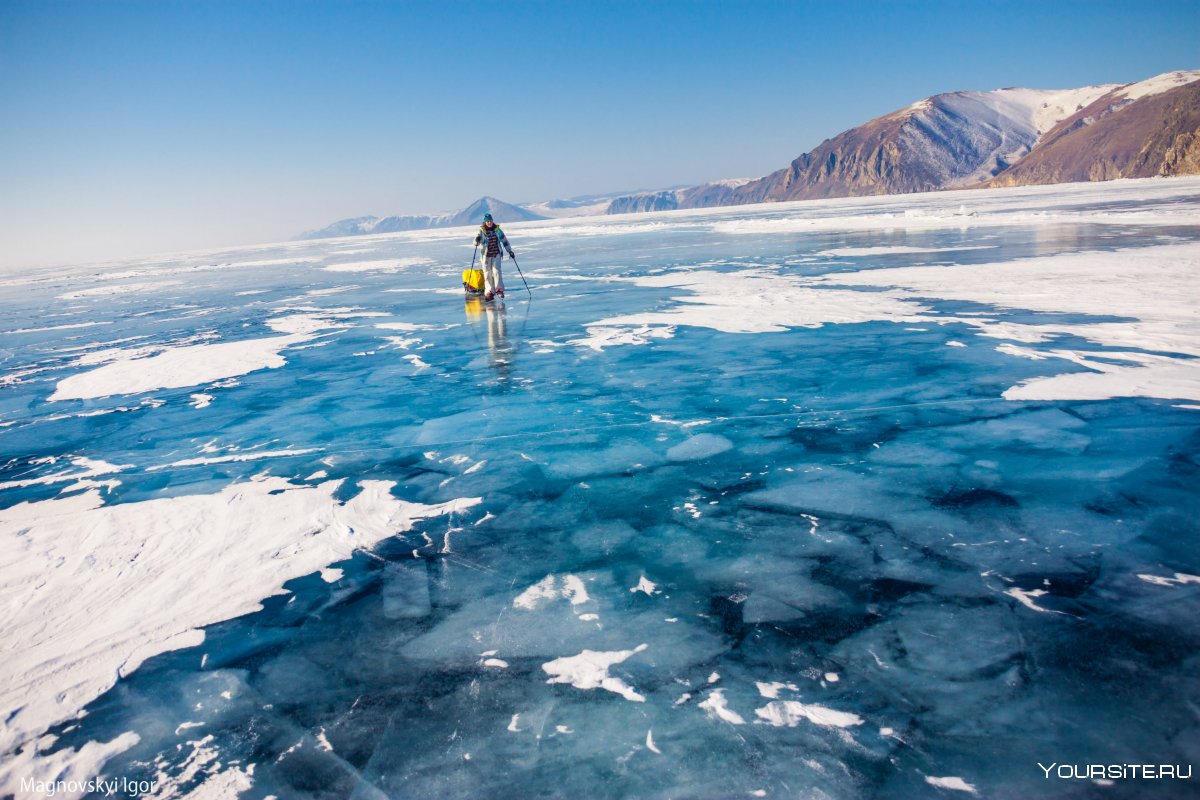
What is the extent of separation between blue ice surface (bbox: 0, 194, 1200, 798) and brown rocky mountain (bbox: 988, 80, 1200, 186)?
123 m

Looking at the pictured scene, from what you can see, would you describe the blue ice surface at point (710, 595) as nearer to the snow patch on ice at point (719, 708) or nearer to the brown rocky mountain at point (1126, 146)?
the snow patch on ice at point (719, 708)

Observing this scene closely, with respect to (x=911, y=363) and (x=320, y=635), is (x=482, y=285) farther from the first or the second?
(x=320, y=635)

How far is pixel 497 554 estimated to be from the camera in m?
4.01

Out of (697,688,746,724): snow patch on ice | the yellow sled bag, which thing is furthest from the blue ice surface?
the yellow sled bag

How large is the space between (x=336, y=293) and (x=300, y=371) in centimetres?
1159

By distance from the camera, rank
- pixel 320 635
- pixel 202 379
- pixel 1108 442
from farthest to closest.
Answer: pixel 202 379 < pixel 1108 442 < pixel 320 635

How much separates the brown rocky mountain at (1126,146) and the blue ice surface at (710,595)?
402 ft

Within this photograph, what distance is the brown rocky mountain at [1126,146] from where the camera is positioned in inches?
4016

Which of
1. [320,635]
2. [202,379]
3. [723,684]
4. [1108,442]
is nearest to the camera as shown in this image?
[723,684]

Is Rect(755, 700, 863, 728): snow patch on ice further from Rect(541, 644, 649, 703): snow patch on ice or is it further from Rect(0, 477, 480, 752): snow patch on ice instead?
Rect(0, 477, 480, 752): snow patch on ice

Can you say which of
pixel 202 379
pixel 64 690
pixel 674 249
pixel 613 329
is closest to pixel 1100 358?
pixel 613 329

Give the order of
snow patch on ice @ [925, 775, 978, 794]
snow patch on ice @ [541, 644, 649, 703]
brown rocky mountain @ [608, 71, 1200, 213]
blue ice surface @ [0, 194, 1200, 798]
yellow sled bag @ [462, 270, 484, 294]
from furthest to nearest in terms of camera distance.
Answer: brown rocky mountain @ [608, 71, 1200, 213]
yellow sled bag @ [462, 270, 484, 294]
snow patch on ice @ [541, 644, 649, 703]
blue ice surface @ [0, 194, 1200, 798]
snow patch on ice @ [925, 775, 978, 794]

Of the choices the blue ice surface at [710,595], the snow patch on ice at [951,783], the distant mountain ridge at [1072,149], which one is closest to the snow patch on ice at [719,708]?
the blue ice surface at [710,595]

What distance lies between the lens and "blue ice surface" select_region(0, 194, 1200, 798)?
2.44 meters
